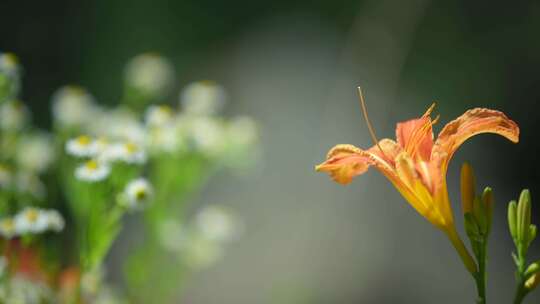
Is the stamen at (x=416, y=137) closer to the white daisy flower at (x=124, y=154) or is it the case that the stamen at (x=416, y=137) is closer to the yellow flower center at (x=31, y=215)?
the white daisy flower at (x=124, y=154)

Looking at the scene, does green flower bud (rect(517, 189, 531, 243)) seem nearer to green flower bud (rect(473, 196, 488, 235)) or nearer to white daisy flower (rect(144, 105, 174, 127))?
green flower bud (rect(473, 196, 488, 235))

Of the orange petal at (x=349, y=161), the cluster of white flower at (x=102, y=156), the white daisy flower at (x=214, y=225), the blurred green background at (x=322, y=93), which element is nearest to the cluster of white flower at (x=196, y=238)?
the white daisy flower at (x=214, y=225)

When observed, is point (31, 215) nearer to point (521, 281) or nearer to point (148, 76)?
point (148, 76)

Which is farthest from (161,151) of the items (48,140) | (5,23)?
(5,23)

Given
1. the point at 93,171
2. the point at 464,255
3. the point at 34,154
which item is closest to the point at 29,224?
the point at 93,171

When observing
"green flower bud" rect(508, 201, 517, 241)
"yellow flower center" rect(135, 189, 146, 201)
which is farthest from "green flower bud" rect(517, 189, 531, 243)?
"yellow flower center" rect(135, 189, 146, 201)

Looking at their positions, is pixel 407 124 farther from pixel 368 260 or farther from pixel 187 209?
pixel 187 209
